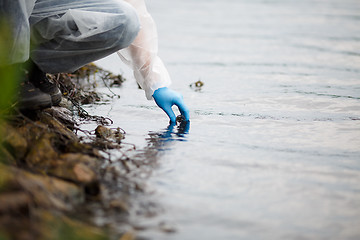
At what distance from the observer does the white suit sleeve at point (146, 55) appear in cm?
329

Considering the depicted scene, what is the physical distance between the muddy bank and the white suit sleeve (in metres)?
0.46

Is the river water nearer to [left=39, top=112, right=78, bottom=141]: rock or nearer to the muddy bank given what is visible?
the muddy bank

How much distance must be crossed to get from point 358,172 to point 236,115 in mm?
1298

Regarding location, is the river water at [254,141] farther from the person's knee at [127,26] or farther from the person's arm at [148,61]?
the person's knee at [127,26]

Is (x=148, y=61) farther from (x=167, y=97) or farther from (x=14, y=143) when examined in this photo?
(x=14, y=143)

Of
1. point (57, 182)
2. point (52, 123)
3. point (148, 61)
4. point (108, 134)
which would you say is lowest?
point (57, 182)

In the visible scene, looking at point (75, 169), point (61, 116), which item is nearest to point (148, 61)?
point (61, 116)

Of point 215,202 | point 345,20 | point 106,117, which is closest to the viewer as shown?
point 215,202

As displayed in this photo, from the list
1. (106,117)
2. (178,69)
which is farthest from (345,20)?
(106,117)

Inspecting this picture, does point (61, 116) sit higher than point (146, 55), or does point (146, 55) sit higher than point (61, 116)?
point (146, 55)

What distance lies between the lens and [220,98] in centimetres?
435

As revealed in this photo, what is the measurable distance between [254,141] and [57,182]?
55.2 inches

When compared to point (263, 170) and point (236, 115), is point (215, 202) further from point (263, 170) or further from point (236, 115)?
point (236, 115)

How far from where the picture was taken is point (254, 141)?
310 cm
